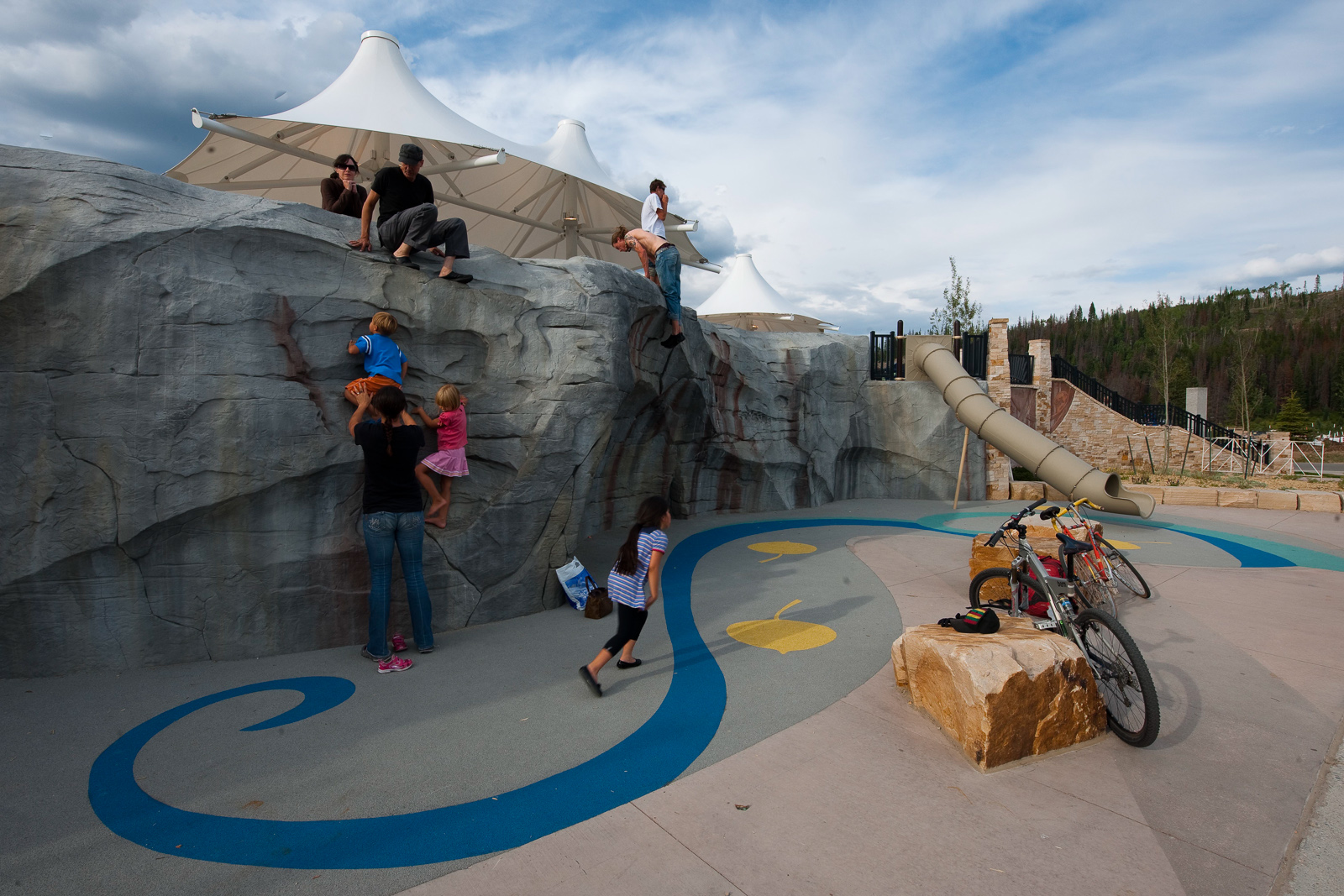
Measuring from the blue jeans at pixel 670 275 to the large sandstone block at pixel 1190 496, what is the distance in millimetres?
11477

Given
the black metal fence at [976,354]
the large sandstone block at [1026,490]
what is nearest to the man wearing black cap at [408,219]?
the black metal fence at [976,354]

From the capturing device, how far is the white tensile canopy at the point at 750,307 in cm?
1911

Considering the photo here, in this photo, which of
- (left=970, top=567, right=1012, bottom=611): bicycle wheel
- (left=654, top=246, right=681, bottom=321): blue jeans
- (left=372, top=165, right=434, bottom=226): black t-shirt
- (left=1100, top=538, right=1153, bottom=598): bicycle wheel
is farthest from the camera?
(left=654, top=246, right=681, bottom=321): blue jeans

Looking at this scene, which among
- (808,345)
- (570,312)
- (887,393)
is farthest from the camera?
(887,393)

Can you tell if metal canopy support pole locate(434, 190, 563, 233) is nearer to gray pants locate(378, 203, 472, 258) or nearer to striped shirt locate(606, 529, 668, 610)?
gray pants locate(378, 203, 472, 258)

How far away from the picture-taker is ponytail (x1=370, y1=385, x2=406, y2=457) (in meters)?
4.73

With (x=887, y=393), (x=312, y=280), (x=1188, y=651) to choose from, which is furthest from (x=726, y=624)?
(x=887, y=393)

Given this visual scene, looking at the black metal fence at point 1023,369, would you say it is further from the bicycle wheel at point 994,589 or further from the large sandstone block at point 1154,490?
the bicycle wheel at point 994,589

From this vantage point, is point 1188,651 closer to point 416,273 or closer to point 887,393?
point 416,273

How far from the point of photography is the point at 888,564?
8195 mm

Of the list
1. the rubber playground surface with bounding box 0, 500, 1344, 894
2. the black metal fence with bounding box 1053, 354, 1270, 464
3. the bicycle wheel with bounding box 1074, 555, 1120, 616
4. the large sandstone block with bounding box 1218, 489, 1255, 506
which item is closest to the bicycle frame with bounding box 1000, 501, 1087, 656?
the rubber playground surface with bounding box 0, 500, 1344, 894

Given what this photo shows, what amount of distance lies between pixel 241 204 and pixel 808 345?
9857 mm

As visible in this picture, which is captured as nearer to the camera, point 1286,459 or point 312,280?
point 312,280

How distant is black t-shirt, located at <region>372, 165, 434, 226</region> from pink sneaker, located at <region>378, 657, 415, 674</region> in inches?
142
